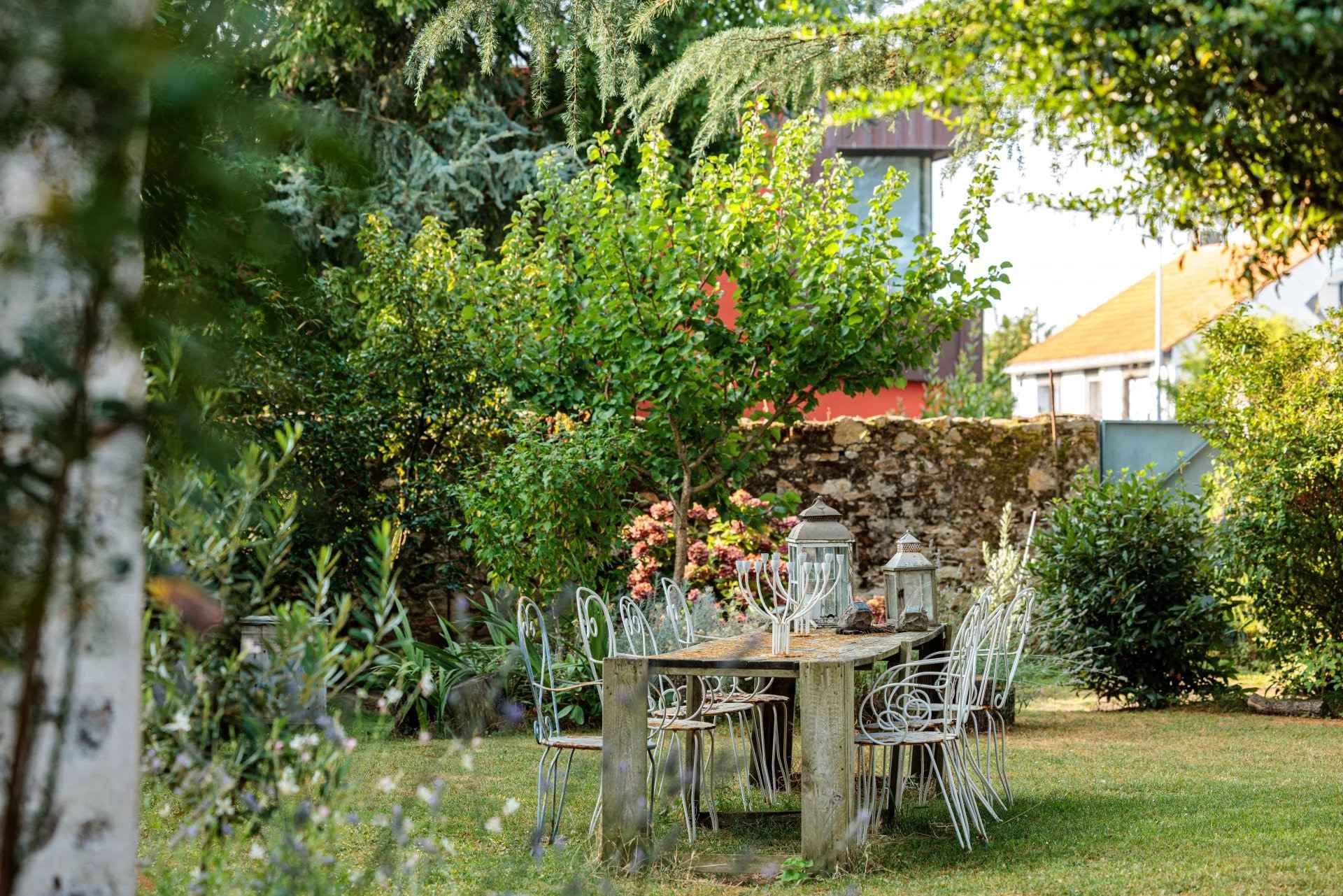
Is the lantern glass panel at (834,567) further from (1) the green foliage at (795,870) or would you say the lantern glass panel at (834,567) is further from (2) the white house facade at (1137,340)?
(2) the white house facade at (1137,340)

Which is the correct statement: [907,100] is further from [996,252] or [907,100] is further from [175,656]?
[996,252]

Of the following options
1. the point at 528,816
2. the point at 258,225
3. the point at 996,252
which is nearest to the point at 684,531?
the point at 996,252

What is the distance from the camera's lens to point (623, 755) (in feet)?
15.7

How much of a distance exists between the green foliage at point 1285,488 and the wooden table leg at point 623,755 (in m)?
5.27

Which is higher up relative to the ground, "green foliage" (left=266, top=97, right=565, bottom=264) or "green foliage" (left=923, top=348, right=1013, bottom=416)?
"green foliage" (left=266, top=97, right=565, bottom=264)

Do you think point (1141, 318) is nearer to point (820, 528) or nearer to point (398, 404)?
point (398, 404)

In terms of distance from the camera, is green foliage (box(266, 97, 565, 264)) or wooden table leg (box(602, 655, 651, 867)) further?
green foliage (box(266, 97, 565, 264))

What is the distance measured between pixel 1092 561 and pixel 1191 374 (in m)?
16.1

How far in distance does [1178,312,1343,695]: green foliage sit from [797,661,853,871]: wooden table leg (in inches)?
194

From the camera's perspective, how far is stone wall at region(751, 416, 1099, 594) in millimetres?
10766

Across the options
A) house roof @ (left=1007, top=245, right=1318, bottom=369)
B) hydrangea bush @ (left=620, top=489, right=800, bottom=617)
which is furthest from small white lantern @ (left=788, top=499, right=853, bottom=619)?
house roof @ (left=1007, top=245, right=1318, bottom=369)

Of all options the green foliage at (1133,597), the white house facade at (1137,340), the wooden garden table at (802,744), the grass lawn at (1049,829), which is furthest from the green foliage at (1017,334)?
the wooden garden table at (802,744)

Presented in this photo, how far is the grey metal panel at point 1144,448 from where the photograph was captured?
11195mm

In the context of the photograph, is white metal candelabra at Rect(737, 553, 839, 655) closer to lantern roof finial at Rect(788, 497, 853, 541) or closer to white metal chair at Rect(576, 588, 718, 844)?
lantern roof finial at Rect(788, 497, 853, 541)
